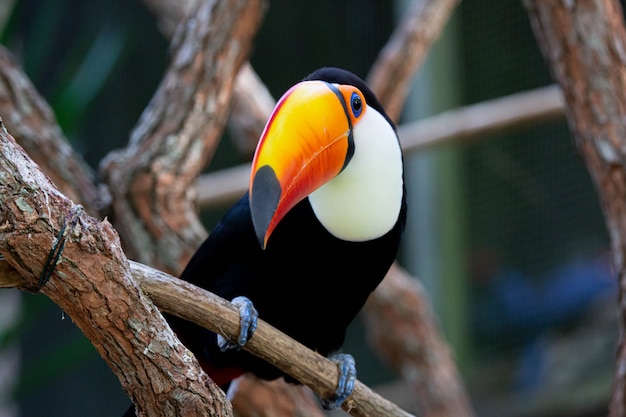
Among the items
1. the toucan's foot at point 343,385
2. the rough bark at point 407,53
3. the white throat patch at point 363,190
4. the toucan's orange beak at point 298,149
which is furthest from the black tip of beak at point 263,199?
the rough bark at point 407,53

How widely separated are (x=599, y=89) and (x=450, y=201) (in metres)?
1.32

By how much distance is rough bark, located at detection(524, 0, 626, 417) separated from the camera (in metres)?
1.76

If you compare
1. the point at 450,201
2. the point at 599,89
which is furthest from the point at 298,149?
the point at 450,201

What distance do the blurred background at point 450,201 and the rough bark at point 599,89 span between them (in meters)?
1.20

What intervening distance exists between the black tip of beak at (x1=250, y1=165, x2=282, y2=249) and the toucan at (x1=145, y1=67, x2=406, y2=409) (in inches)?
1.6

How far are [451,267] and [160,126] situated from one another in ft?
4.87

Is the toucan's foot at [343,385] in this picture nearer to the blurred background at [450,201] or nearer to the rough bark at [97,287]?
the rough bark at [97,287]

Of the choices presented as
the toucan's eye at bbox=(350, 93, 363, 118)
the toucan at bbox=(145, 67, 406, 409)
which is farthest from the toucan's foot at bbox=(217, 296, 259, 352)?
the toucan's eye at bbox=(350, 93, 363, 118)

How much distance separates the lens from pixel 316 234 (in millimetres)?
1497

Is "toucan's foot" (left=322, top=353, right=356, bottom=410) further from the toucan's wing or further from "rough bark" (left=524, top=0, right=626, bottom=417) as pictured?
"rough bark" (left=524, top=0, right=626, bottom=417)

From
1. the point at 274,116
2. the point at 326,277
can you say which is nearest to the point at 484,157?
the point at 326,277

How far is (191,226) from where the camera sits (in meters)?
1.96

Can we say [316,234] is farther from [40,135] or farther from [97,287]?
[40,135]

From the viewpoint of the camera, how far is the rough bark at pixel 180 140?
6.22ft
